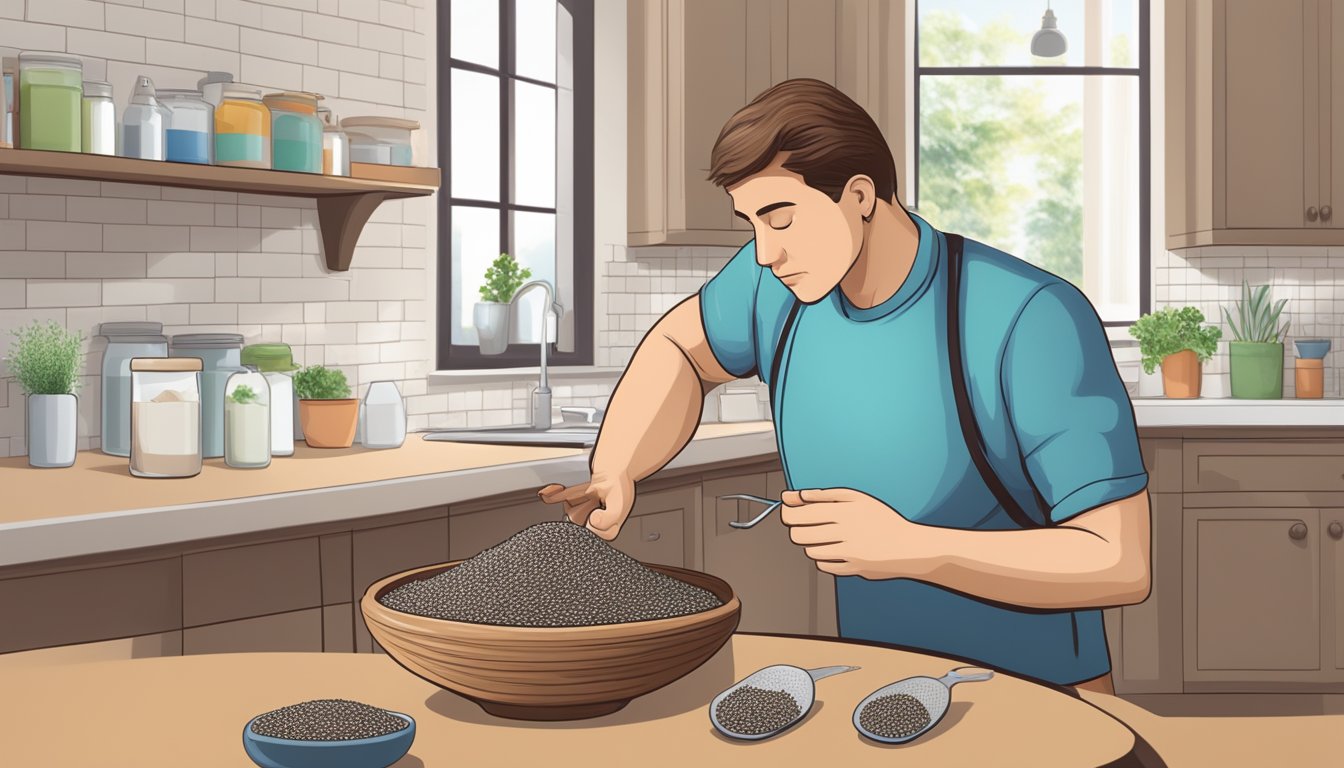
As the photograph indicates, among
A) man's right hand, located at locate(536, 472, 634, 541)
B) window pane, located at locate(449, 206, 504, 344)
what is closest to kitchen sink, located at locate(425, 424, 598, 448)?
window pane, located at locate(449, 206, 504, 344)

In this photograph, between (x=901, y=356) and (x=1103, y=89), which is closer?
(x=901, y=356)

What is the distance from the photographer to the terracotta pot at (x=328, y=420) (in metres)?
2.99

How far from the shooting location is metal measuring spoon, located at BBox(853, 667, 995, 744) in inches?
41.1

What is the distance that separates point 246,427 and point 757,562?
59.6 inches

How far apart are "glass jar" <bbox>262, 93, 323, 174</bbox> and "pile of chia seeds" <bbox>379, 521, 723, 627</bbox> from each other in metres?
1.86

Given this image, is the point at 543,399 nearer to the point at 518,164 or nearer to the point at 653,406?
the point at 518,164

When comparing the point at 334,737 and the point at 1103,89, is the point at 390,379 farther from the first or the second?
the point at 1103,89

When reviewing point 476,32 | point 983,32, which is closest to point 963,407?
point 476,32

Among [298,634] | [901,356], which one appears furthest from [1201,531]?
[298,634]

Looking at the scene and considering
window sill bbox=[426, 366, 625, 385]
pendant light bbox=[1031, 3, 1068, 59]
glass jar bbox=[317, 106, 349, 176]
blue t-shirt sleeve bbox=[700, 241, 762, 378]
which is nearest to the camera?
blue t-shirt sleeve bbox=[700, 241, 762, 378]

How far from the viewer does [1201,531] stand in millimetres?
3891

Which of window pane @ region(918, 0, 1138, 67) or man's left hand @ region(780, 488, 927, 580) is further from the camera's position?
window pane @ region(918, 0, 1138, 67)

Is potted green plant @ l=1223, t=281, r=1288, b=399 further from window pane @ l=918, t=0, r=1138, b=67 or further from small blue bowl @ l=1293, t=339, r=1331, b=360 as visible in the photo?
window pane @ l=918, t=0, r=1138, b=67

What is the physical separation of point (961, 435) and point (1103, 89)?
189 inches
